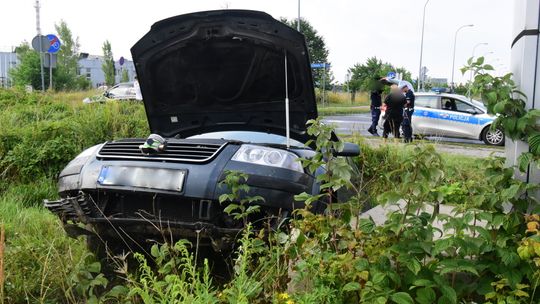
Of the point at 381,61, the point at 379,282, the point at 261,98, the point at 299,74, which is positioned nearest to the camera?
the point at 379,282

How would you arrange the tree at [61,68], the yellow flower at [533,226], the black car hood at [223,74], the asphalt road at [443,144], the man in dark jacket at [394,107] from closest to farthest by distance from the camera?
the yellow flower at [533,226] → the black car hood at [223,74] → the asphalt road at [443,144] → the man in dark jacket at [394,107] → the tree at [61,68]

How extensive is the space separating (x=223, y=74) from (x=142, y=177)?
146cm

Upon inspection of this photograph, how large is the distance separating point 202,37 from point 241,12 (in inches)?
17.7

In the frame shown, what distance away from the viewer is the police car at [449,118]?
15445 millimetres

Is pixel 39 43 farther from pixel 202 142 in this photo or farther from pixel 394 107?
pixel 202 142

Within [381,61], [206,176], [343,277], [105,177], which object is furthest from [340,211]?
[381,61]

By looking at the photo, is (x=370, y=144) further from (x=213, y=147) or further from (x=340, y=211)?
(x=340, y=211)

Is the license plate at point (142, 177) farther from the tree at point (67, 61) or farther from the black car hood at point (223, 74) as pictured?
the tree at point (67, 61)

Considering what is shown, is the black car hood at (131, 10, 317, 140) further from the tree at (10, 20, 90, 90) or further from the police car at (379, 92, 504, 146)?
the tree at (10, 20, 90, 90)

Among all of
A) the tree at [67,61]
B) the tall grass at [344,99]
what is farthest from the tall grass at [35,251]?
the tall grass at [344,99]

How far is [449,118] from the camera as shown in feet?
52.0

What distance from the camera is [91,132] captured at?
A: 279 inches

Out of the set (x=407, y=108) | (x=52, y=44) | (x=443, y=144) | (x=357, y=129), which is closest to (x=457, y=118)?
(x=407, y=108)

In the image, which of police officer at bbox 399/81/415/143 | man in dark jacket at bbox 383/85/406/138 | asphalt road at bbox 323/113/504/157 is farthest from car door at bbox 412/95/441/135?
man in dark jacket at bbox 383/85/406/138
